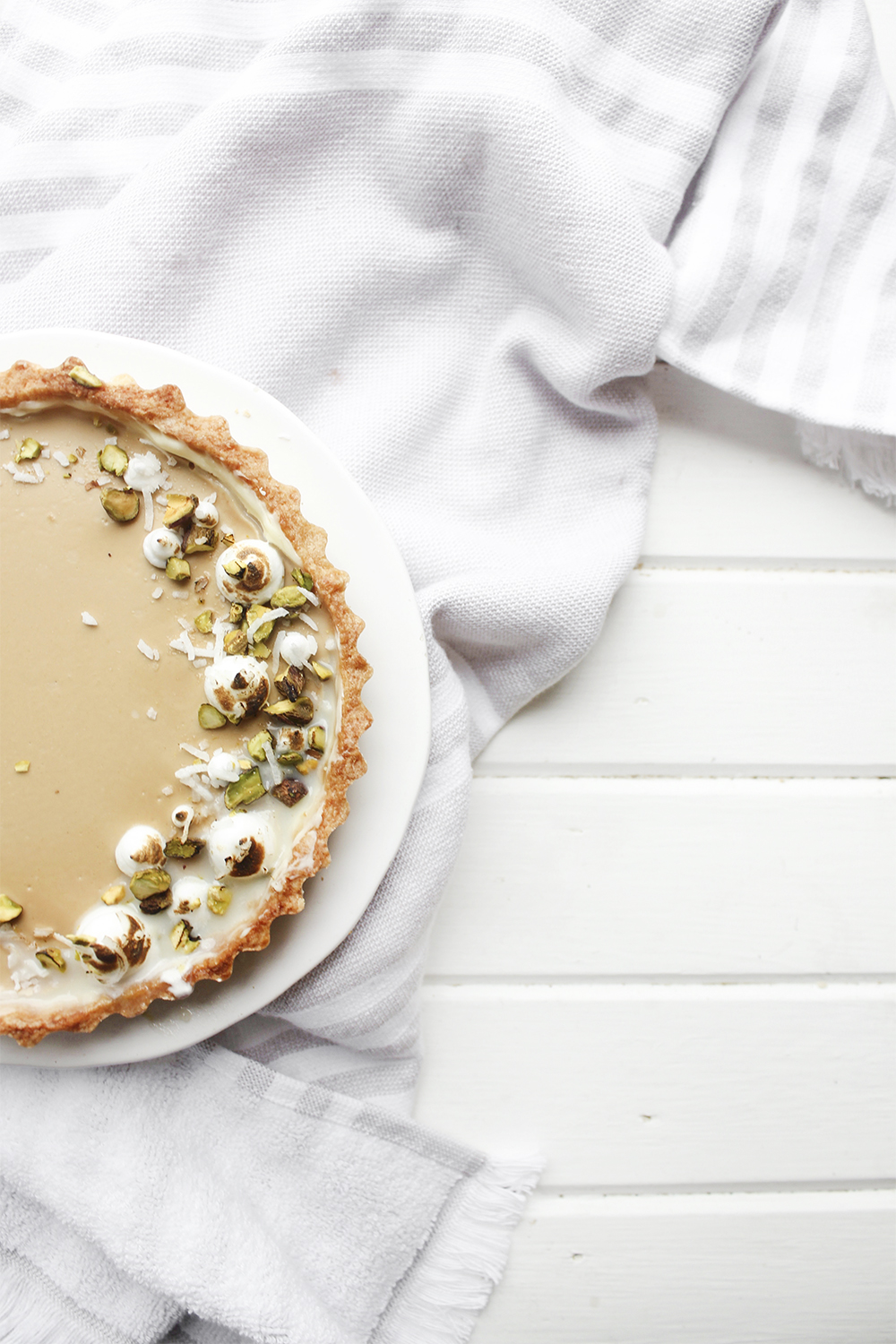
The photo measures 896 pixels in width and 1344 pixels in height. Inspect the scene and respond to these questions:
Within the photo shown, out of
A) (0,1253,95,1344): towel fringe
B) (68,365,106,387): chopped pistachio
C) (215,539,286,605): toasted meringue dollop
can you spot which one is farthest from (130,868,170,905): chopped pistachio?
(0,1253,95,1344): towel fringe

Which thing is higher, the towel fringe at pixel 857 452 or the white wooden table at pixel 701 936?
the towel fringe at pixel 857 452

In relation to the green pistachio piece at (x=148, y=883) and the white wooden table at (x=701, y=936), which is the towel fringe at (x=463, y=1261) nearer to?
the white wooden table at (x=701, y=936)

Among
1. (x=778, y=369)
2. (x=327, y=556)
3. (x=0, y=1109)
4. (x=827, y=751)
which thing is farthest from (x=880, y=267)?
(x=0, y=1109)

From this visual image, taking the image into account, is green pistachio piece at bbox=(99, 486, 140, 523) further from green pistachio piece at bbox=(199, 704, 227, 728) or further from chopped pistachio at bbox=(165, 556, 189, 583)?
green pistachio piece at bbox=(199, 704, 227, 728)

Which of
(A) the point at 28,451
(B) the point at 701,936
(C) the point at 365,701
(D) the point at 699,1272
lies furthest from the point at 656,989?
(A) the point at 28,451

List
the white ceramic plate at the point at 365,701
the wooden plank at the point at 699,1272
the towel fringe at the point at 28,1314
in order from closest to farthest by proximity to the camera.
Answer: the white ceramic plate at the point at 365,701 < the towel fringe at the point at 28,1314 < the wooden plank at the point at 699,1272

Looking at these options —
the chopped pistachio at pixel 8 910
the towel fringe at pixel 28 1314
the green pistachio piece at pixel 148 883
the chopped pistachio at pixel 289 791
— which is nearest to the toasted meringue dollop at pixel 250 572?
the chopped pistachio at pixel 289 791

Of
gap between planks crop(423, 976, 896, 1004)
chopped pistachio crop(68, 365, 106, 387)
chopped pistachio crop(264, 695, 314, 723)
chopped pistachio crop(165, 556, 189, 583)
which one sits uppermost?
A: chopped pistachio crop(68, 365, 106, 387)
